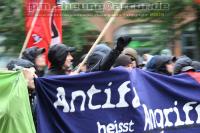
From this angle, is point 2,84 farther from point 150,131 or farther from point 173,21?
point 173,21

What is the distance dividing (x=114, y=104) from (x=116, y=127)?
0.74 ft

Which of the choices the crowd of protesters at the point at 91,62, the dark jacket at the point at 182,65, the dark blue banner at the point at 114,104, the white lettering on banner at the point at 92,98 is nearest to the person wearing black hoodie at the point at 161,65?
the crowd of protesters at the point at 91,62

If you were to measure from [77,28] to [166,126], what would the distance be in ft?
21.8

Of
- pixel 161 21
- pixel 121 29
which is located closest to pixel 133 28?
pixel 121 29

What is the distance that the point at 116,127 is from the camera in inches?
221

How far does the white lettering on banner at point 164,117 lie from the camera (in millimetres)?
5777

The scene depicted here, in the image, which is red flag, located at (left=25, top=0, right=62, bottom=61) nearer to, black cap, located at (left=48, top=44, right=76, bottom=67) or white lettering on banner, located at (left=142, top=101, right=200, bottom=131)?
black cap, located at (left=48, top=44, right=76, bottom=67)

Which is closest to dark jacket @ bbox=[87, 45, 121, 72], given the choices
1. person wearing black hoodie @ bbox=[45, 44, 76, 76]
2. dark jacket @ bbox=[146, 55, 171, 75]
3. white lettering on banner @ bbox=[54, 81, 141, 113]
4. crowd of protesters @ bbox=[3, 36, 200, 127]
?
crowd of protesters @ bbox=[3, 36, 200, 127]

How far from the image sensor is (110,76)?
5668mm

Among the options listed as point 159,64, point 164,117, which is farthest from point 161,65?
point 164,117

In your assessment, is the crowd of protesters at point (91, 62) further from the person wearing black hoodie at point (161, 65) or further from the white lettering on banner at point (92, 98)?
the white lettering on banner at point (92, 98)

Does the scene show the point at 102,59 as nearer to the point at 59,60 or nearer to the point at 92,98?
the point at 92,98

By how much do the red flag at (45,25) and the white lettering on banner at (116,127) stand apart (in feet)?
12.0

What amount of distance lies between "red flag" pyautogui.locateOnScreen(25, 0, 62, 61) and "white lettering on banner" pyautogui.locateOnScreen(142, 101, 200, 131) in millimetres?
3500
